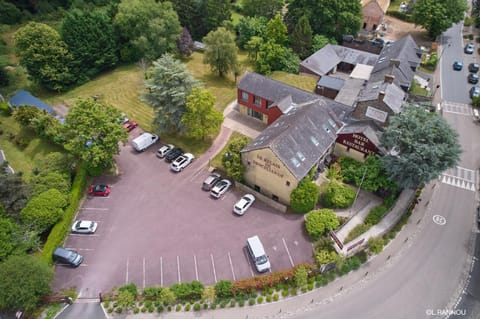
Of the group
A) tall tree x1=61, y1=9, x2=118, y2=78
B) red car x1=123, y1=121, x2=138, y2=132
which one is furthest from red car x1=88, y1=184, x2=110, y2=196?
tall tree x1=61, y1=9, x2=118, y2=78

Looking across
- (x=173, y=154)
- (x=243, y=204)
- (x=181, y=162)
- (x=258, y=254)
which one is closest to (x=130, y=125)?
(x=173, y=154)

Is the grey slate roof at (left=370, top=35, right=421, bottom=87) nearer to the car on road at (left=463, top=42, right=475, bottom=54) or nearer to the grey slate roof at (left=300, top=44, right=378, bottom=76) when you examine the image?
the grey slate roof at (left=300, top=44, right=378, bottom=76)

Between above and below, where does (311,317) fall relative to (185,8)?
below

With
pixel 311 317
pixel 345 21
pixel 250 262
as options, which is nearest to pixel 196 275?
pixel 250 262

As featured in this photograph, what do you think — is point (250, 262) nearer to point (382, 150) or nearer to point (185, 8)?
point (382, 150)

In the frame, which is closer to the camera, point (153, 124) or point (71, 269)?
point (71, 269)

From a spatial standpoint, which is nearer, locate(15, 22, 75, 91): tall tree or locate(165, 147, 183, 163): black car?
locate(165, 147, 183, 163): black car

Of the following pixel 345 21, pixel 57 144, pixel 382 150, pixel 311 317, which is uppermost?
pixel 345 21
